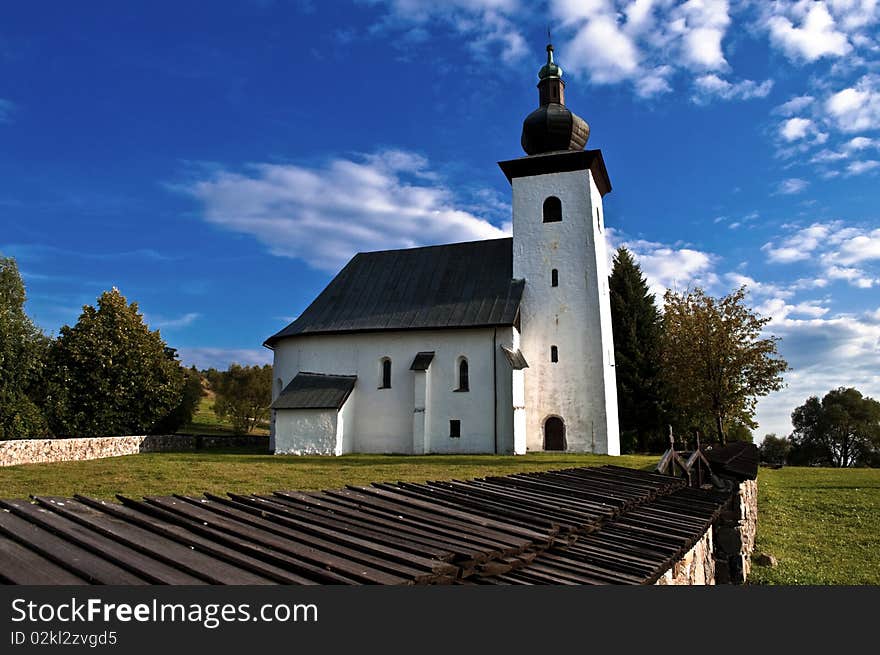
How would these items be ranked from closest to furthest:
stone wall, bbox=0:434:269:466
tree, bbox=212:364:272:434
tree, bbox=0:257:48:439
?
stone wall, bbox=0:434:269:466 → tree, bbox=0:257:48:439 → tree, bbox=212:364:272:434

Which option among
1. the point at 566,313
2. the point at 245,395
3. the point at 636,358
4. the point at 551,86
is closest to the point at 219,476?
the point at 566,313

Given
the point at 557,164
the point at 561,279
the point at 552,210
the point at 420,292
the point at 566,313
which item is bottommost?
the point at 566,313

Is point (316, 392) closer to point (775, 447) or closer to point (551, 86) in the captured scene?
point (551, 86)

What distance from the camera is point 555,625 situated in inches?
95.3

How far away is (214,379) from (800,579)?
51.7 m

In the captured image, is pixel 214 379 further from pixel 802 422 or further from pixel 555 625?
pixel 555 625

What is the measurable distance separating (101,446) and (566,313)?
2092 centimetres

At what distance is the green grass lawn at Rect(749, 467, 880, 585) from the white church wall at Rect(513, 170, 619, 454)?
8.57 meters

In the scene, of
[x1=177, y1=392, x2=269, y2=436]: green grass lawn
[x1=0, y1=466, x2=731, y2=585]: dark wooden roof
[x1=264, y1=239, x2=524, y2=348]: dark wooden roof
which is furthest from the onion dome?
[x1=177, y1=392, x2=269, y2=436]: green grass lawn

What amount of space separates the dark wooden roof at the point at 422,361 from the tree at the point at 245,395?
21321 mm

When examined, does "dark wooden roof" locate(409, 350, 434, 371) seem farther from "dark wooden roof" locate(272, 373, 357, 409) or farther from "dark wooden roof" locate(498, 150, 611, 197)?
"dark wooden roof" locate(498, 150, 611, 197)

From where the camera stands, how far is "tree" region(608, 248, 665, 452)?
38594mm

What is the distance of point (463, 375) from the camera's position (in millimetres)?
28516

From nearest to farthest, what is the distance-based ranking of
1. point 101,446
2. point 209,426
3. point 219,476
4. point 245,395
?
point 219,476
point 101,446
point 245,395
point 209,426
